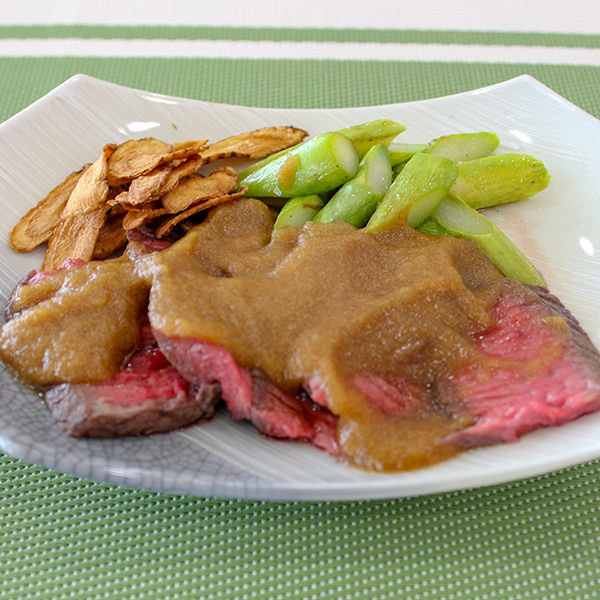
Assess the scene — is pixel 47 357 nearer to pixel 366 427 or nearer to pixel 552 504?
pixel 366 427

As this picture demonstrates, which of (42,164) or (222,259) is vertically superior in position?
(42,164)

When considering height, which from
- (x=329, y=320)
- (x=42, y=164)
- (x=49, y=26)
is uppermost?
(x=49, y=26)

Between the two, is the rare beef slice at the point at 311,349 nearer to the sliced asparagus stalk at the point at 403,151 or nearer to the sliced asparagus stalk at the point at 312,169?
the sliced asparagus stalk at the point at 312,169

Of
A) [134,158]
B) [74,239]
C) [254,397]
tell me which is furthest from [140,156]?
[254,397]

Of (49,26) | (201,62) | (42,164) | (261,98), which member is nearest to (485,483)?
(42,164)

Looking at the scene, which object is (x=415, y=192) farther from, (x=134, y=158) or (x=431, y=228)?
(x=134, y=158)

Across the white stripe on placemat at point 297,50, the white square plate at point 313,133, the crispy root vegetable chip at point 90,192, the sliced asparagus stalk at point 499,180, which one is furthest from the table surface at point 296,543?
the white stripe on placemat at point 297,50
